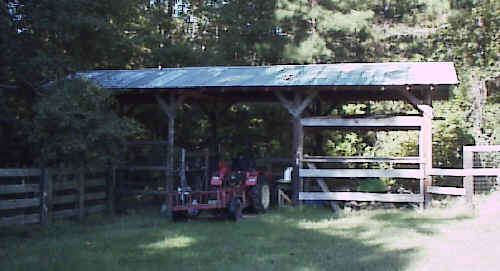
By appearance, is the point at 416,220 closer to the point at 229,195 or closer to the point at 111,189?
the point at 229,195

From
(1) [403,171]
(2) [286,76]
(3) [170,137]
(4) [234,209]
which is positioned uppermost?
(2) [286,76]

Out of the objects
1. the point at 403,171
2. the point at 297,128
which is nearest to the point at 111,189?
the point at 297,128

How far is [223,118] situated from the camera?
1950 centimetres

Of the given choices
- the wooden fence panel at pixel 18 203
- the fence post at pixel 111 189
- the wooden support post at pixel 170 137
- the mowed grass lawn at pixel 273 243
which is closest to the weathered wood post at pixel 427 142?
the mowed grass lawn at pixel 273 243

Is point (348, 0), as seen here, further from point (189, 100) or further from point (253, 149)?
point (189, 100)

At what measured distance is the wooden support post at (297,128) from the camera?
45.6 ft

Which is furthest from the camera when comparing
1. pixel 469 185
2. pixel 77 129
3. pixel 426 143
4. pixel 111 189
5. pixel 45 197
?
pixel 111 189

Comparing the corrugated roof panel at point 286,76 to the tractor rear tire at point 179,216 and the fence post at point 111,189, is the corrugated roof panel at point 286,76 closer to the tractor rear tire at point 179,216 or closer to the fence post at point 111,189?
the fence post at point 111,189

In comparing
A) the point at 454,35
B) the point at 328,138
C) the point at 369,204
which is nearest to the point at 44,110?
the point at 369,204

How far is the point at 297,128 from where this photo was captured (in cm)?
1417

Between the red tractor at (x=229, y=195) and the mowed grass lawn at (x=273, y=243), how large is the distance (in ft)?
0.94

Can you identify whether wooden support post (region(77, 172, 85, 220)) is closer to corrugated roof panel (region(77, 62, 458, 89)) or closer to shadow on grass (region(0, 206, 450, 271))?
shadow on grass (region(0, 206, 450, 271))

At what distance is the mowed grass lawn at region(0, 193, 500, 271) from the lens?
777cm

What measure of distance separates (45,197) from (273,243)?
15.2 feet
